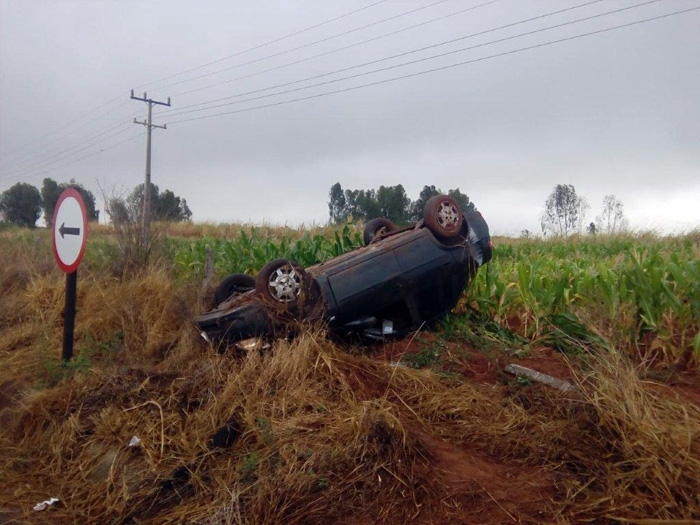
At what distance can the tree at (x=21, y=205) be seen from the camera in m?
44.9

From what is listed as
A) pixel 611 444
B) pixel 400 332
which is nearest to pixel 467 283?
pixel 400 332

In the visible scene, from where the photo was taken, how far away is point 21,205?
149 feet

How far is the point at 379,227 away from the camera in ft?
29.0

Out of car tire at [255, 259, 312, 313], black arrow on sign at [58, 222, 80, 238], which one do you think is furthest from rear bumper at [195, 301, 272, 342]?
black arrow on sign at [58, 222, 80, 238]

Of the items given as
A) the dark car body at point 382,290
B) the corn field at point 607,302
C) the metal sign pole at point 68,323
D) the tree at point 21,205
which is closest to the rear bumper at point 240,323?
the dark car body at point 382,290

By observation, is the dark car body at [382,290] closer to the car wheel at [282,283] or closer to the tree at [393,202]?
the car wheel at [282,283]

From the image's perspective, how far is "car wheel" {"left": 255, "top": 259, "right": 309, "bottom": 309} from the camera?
6.59 metres

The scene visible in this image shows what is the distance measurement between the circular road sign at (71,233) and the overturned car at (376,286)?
1.47 meters

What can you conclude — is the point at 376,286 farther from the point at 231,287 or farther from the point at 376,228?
the point at 231,287

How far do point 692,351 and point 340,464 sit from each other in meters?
3.52

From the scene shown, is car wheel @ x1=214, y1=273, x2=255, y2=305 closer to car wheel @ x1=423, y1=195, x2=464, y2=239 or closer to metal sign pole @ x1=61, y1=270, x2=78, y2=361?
metal sign pole @ x1=61, y1=270, x2=78, y2=361

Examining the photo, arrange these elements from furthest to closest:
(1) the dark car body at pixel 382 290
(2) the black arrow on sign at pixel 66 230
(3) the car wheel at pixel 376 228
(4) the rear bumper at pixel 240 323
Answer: (3) the car wheel at pixel 376 228
(2) the black arrow on sign at pixel 66 230
(1) the dark car body at pixel 382 290
(4) the rear bumper at pixel 240 323

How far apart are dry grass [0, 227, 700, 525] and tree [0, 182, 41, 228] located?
4275 centimetres

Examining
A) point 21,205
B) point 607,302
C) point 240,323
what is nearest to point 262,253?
point 240,323
